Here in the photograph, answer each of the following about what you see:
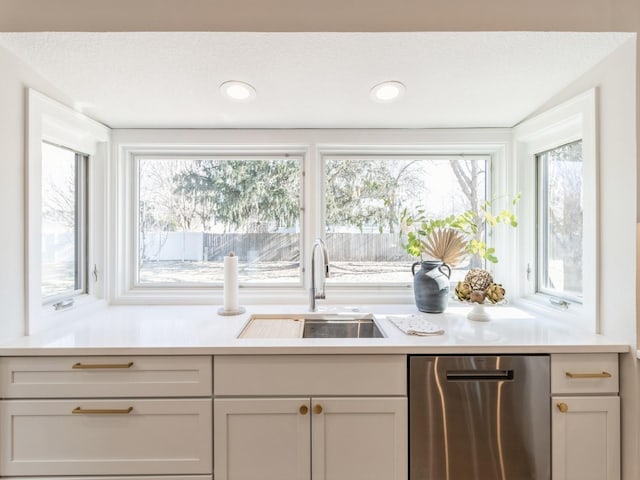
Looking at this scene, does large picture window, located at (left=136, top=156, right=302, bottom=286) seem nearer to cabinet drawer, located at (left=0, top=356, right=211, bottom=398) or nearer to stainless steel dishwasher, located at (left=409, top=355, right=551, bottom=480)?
cabinet drawer, located at (left=0, top=356, right=211, bottom=398)

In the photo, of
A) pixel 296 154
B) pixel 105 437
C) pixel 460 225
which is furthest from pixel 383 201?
pixel 105 437

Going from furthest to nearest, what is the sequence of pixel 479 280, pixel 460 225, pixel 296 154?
pixel 296 154, pixel 460 225, pixel 479 280

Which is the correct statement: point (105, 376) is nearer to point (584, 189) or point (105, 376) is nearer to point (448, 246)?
point (448, 246)

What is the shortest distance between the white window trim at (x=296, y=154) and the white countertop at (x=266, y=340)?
38 centimetres

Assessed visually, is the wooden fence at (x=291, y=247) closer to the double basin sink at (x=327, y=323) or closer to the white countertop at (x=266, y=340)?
the double basin sink at (x=327, y=323)

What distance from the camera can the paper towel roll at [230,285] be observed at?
75.7 inches

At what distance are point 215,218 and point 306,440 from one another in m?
1.40

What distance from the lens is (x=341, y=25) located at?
4.31 feet

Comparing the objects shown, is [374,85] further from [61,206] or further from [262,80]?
[61,206]

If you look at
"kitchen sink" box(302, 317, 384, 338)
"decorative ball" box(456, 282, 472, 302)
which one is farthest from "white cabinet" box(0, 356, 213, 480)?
"decorative ball" box(456, 282, 472, 302)

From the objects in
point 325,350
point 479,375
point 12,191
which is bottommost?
point 479,375

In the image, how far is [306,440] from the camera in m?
1.38

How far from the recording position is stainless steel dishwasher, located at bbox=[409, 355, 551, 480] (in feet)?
4.54

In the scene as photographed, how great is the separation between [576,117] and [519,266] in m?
0.87
